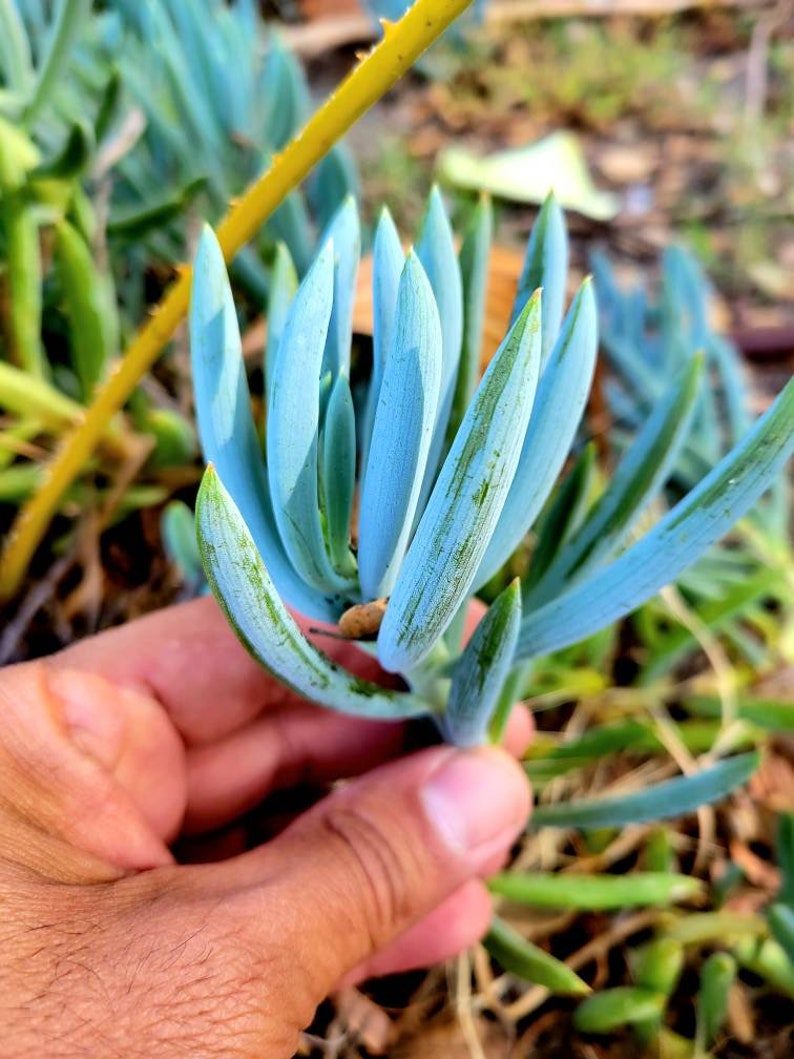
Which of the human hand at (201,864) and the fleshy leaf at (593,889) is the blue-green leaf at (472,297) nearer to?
the human hand at (201,864)

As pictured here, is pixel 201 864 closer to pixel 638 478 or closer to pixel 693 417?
pixel 638 478

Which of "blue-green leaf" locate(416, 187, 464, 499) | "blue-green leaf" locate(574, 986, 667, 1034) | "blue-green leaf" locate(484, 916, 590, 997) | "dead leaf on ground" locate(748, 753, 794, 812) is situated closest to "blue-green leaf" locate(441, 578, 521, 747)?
"blue-green leaf" locate(416, 187, 464, 499)

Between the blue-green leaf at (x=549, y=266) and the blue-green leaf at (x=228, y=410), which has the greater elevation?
the blue-green leaf at (x=549, y=266)

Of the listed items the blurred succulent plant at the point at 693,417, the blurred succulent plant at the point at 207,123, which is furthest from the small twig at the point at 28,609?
the blurred succulent plant at the point at 693,417

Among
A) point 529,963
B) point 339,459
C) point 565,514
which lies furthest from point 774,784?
point 339,459

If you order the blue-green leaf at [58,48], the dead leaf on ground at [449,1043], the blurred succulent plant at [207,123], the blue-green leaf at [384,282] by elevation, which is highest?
the blurred succulent plant at [207,123]

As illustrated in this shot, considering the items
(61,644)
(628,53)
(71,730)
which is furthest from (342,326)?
(628,53)

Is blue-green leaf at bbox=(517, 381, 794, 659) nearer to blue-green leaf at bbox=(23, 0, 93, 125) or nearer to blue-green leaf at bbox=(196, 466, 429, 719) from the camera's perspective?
blue-green leaf at bbox=(196, 466, 429, 719)
